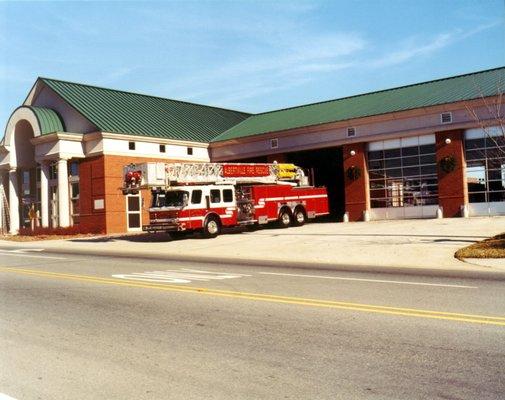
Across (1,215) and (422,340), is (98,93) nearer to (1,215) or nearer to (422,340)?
(1,215)

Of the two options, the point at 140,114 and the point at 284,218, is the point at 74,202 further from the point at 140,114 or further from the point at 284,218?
Answer: the point at 284,218

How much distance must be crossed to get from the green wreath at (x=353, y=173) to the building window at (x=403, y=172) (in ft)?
2.62

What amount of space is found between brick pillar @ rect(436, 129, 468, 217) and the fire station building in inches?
2.1

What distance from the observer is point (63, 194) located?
112 feet

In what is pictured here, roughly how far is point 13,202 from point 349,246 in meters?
29.3

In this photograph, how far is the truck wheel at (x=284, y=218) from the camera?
97.2ft

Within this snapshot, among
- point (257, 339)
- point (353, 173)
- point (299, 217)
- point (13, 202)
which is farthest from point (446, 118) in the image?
point (13, 202)

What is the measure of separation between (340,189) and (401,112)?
42.5 feet

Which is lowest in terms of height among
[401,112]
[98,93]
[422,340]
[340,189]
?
[422,340]

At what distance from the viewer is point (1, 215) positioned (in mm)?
40562

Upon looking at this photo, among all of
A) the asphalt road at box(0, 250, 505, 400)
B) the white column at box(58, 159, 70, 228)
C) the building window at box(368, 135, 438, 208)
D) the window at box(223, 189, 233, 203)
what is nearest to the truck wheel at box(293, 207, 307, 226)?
the building window at box(368, 135, 438, 208)

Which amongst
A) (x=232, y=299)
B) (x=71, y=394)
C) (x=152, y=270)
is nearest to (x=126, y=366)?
(x=71, y=394)

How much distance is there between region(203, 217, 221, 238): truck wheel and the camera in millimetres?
25547

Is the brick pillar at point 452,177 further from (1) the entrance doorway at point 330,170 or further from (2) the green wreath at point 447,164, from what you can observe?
(1) the entrance doorway at point 330,170
